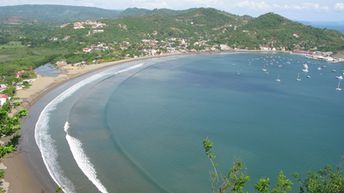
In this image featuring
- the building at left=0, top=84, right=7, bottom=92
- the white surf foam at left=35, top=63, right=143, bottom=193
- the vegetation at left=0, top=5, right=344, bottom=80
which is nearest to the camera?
the white surf foam at left=35, top=63, right=143, bottom=193

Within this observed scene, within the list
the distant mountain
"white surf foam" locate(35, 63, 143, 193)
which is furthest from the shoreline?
the distant mountain

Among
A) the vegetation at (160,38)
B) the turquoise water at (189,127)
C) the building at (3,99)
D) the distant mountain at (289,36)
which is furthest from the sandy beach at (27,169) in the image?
the distant mountain at (289,36)

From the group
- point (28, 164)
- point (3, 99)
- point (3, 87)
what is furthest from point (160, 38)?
point (28, 164)

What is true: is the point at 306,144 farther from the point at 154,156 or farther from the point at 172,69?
the point at 172,69

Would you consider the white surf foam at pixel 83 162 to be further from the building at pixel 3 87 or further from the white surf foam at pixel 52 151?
the building at pixel 3 87

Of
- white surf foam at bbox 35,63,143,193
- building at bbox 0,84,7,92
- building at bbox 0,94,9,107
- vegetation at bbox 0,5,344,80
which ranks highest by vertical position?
building at bbox 0,94,9,107

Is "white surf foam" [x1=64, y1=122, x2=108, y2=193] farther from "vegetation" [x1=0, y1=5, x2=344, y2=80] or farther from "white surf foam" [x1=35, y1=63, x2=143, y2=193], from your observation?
"vegetation" [x1=0, y1=5, x2=344, y2=80]

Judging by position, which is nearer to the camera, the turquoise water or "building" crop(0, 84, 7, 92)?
the turquoise water
